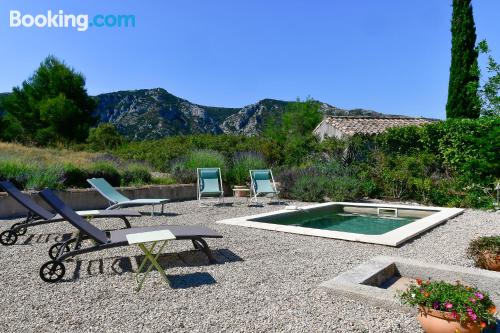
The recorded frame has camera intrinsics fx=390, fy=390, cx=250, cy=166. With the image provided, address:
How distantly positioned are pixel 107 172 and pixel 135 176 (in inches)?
32.6

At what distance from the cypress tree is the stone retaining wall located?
1164 centimetres

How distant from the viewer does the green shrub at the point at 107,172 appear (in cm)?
1062

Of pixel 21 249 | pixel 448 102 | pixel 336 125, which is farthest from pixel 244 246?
pixel 336 125

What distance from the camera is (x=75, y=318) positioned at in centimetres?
289

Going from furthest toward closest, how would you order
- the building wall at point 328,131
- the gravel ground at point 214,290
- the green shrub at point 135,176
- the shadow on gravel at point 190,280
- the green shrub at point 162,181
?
the building wall at point 328,131 → the green shrub at point 162,181 → the green shrub at point 135,176 → the shadow on gravel at point 190,280 → the gravel ground at point 214,290

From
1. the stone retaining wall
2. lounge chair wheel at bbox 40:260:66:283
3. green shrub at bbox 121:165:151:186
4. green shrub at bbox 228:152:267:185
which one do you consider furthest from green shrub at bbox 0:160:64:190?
lounge chair wheel at bbox 40:260:66:283

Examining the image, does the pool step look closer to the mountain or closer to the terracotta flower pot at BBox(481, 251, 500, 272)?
the terracotta flower pot at BBox(481, 251, 500, 272)

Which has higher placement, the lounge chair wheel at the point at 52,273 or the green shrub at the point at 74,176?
the green shrub at the point at 74,176

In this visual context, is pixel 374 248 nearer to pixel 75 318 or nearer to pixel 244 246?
pixel 244 246

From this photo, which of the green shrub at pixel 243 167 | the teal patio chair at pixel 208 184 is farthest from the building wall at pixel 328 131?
the teal patio chair at pixel 208 184

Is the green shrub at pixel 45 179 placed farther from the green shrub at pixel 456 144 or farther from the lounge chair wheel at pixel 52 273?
the green shrub at pixel 456 144

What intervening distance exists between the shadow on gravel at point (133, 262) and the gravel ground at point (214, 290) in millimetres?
12

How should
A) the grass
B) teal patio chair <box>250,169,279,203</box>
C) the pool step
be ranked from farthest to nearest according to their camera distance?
teal patio chair <box>250,169,279,203</box> → the pool step → the grass

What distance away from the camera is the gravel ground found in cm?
281
